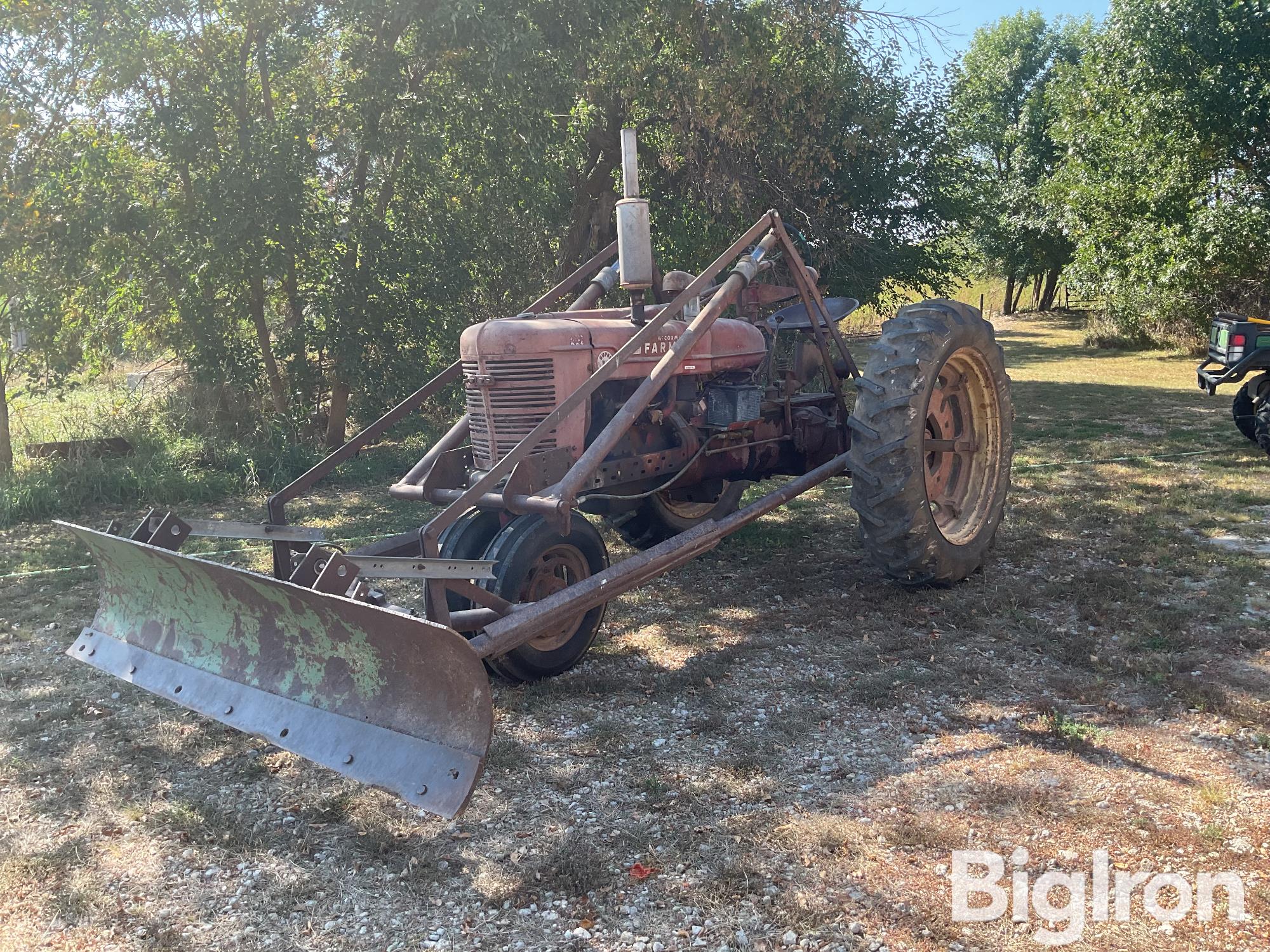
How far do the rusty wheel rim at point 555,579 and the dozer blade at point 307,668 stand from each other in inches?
34.6

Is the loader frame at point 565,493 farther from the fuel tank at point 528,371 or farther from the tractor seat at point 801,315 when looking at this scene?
the tractor seat at point 801,315

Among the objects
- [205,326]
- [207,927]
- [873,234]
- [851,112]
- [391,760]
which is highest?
[851,112]

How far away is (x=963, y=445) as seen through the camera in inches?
226

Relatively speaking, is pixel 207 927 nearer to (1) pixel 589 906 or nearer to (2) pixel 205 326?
(1) pixel 589 906

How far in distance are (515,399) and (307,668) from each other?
158 cm

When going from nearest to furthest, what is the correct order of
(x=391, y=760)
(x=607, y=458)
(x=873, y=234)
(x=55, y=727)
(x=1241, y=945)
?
(x=1241, y=945) < (x=391, y=760) < (x=55, y=727) < (x=607, y=458) < (x=873, y=234)

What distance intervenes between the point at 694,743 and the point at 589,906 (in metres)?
1.09

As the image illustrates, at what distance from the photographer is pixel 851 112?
12.3 metres

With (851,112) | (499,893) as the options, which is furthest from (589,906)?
(851,112)

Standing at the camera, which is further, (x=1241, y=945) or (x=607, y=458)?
(x=607, y=458)

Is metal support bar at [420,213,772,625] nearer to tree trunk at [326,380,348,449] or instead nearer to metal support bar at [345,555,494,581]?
metal support bar at [345,555,494,581]

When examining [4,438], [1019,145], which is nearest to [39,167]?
[4,438]

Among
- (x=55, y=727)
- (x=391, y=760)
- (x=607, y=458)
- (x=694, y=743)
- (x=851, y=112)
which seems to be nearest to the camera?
(x=391, y=760)

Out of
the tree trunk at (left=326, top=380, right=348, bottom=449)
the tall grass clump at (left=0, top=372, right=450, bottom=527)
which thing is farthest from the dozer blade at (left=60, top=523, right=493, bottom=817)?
the tree trunk at (left=326, top=380, right=348, bottom=449)
